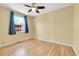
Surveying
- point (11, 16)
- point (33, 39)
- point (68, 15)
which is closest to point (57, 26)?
point (68, 15)

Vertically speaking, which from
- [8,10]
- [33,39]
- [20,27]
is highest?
[8,10]

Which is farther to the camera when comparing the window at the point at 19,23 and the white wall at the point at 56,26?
the white wall at the point at 56,26

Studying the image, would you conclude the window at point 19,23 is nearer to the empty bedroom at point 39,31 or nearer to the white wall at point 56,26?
A: the empty bedroom at point 39,31

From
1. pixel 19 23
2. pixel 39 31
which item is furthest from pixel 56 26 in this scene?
pixel 19 23

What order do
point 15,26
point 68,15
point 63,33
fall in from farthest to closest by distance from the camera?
point 63,33 < point 68,15 < point 15,26

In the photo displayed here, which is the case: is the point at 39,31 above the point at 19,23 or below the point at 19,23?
below

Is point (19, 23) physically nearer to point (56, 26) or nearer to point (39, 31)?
point (39, 31)

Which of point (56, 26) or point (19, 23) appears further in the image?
point (56, 26)

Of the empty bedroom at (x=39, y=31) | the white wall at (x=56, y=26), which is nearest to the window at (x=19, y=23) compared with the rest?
the empty bedroom at (x=39, y=31)

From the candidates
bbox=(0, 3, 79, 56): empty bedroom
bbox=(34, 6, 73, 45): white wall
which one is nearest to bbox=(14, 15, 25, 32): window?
bbox=(0, 3, 79, 56): empty bedroom

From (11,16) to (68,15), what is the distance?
38.0 inches

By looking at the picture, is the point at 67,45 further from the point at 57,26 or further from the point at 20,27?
the point at 20,27

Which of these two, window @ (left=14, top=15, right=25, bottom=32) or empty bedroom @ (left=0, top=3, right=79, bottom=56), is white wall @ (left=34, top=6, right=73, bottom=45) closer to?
empty bedroom @ (left=0, top=3, right=79, bottom=56)

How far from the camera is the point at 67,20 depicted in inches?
55.6
